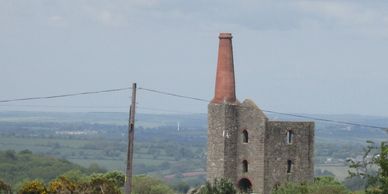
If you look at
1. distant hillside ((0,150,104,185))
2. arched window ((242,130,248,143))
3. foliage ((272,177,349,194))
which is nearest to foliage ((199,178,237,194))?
foliage ((272,177,349,194))

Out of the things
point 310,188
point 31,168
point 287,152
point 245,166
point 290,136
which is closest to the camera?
point 310,188

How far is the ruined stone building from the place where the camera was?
61469 millimetres

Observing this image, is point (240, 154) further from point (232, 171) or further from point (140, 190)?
point (140, 190)

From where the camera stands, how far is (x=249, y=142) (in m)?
61.9

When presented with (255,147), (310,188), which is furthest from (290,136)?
(310,188)

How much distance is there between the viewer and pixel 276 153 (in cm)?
6197

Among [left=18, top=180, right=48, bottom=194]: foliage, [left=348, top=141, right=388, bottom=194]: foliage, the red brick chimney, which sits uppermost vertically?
the red brick chimney

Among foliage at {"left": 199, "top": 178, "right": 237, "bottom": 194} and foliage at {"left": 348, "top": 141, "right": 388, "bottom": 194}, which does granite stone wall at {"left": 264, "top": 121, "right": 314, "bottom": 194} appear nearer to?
foliage at {"left": 199, "top": 178, "right": 237, "bottom": 194}

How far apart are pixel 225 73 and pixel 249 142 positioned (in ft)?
11.1

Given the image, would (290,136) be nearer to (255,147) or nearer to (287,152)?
(287,152)

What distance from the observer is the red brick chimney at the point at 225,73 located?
61625 mm

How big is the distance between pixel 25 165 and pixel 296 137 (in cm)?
6395

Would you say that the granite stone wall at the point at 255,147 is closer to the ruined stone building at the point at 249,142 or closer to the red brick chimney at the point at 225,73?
the ruined stone building at the point at 249,142

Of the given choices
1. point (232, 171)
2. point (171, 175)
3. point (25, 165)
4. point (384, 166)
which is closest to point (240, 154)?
point (232, 171)
